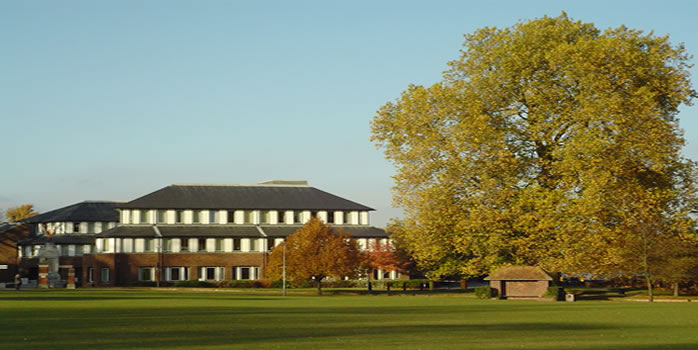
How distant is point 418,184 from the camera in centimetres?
6241

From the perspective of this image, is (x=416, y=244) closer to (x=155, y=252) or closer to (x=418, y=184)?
(x=418, y=184)

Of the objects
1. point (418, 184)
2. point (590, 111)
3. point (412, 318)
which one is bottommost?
point (412, 318)

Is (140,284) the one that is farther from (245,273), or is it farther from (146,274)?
(245,273)

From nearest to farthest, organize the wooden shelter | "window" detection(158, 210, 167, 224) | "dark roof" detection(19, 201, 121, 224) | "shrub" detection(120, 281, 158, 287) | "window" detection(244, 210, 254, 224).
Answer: the wooden shelter < "shrub" detection(120, 281, 158, 287) < "window" detection(158, 210, 167, 224) < "window" detection(244, 210, 254, 224) < "dark roof" detection(19, 201, 121, 224)

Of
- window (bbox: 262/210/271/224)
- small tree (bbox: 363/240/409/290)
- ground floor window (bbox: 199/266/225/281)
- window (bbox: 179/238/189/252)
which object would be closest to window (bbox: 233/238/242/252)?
ground floor window (bbox: 199/266/225/281)

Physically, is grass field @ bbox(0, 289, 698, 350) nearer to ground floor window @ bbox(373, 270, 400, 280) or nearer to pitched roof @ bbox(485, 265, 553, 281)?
pitched roof @ bbox(485, 265, 553, 281)

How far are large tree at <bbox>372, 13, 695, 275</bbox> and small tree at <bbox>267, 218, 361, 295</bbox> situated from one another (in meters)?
21.4

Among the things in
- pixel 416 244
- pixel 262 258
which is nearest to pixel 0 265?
pixel 262 258

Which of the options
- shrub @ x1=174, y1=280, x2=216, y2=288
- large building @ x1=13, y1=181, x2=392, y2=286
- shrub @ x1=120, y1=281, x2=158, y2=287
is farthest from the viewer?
large building @ x1=13, y1=181, x2=392, y2=286

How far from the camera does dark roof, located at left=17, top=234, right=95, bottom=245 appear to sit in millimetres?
127188

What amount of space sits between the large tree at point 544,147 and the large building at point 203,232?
175ft

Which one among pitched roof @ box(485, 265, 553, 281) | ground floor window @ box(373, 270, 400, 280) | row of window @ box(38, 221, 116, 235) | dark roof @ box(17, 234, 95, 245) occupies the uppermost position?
row of window @ box(38, 221, 116, 235)

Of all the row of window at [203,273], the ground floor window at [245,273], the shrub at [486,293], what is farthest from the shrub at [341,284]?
the shrub at [486,293]

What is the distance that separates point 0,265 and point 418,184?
297 feet
